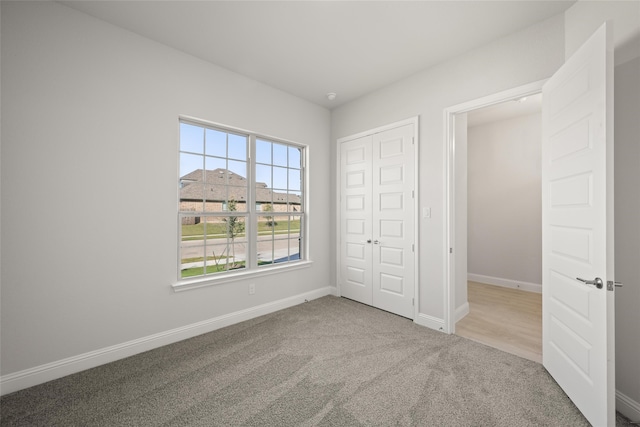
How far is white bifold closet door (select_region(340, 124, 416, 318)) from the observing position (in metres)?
A: 3.25

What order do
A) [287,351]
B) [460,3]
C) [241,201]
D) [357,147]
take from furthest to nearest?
[357,147] < [241,201] < [287,351] < [460,3]

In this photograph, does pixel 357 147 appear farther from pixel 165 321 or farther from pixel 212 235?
pixel 165 321

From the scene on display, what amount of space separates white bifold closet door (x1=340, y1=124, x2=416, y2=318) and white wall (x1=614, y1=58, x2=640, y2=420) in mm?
1655

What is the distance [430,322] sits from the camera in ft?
9.78

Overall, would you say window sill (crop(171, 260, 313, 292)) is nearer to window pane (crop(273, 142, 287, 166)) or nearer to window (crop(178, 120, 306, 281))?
window (crop(178, 120, 306, 281))

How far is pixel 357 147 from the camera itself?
3.85m

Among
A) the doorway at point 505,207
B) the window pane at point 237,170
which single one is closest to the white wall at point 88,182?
the window pane at point 237,170

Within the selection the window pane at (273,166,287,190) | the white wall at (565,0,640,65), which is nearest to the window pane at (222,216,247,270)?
the window pane at (273,166,287,190)

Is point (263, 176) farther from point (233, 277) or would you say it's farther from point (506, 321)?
point (506, 321)

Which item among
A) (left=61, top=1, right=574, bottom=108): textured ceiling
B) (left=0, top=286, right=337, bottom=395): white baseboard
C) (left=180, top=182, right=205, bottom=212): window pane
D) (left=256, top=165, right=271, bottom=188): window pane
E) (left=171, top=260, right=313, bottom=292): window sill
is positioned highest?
(left=61, top=1, right=574, bottom=108): textured ceiling

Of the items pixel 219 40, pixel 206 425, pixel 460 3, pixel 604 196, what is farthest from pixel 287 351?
pixel 460 3

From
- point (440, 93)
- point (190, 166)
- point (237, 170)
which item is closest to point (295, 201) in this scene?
point (237, 170)

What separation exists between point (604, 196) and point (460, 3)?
69.2 inches

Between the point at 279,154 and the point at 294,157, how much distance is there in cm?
27
